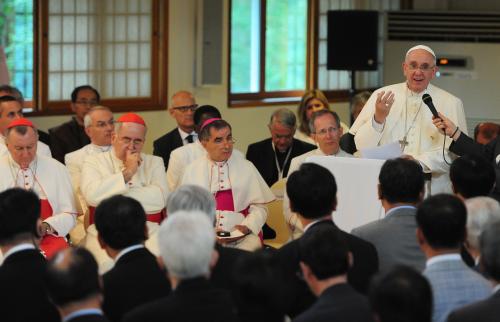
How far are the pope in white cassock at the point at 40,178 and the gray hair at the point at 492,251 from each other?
3010 mm

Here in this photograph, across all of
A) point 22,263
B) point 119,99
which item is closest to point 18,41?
point 119,99

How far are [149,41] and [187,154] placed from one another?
2.88 meters

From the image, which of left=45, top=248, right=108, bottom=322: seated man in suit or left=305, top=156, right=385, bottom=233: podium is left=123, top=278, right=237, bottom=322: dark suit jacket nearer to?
left=45, top=248, right=108, bottom=322: seated man in suit

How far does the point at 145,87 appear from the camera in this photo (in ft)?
31.0

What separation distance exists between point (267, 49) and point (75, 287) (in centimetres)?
771

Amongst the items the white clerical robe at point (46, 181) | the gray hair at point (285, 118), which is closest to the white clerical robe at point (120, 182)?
the white clerical robe at point (46, 181)

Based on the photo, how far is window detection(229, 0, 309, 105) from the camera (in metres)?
10.2

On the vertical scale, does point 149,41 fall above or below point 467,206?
above

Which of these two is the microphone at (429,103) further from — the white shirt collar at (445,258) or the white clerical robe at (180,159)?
the white shirt collar at (445,258)

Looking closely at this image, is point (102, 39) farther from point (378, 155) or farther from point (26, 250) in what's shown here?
point (26, 250)

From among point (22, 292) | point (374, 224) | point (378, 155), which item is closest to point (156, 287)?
point (22, 292)

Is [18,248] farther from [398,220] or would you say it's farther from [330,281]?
[398,220]

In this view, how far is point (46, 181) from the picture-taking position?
19.5 ft

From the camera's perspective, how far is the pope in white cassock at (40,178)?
5.80 meters
